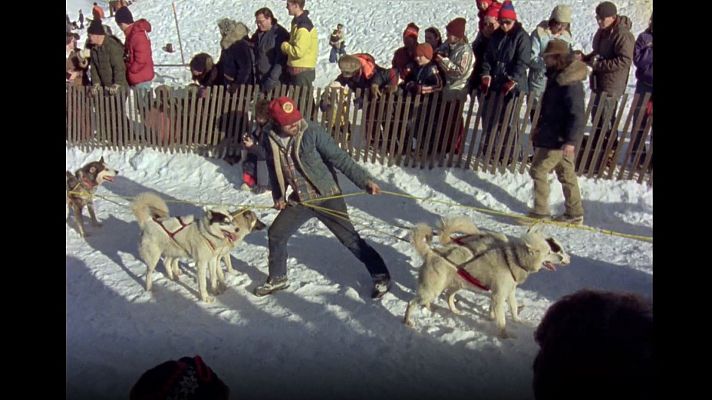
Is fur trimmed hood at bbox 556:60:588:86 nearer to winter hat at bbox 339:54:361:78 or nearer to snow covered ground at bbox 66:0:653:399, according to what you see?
snow covered ground at bbox 66:0:653:399

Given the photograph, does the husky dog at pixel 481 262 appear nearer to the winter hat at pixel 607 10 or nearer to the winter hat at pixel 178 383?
the winter hat at pixel 178 383

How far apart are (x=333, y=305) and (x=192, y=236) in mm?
1389

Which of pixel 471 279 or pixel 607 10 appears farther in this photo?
pixel 607 10

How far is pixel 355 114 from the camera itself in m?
7.89

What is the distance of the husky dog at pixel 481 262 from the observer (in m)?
4.00

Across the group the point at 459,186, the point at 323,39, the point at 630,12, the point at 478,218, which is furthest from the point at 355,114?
the point at 630,12

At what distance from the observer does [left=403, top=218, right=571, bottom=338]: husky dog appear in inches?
157

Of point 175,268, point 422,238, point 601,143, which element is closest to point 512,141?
point 601,143

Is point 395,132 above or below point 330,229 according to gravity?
above

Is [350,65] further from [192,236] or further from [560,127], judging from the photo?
[192,236]

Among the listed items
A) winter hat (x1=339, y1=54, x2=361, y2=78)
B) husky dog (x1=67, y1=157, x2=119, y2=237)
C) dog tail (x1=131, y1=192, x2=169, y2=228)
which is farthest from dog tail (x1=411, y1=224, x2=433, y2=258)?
winter hat (x1=339, y1=54, x2=361, y2=78)

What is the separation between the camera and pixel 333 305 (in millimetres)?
4855

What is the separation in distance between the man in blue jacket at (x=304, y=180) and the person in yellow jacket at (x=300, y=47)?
352 cm

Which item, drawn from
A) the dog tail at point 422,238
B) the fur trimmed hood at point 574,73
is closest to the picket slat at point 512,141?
the fur trimmed hood at point 574,73
